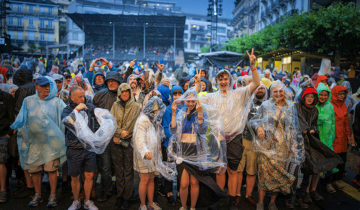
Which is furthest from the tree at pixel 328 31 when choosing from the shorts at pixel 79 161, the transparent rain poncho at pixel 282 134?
the shorts at pixel 79 161

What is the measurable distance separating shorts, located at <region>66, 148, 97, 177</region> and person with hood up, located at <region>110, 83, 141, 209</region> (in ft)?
1.00

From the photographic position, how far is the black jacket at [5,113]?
3.72 meters

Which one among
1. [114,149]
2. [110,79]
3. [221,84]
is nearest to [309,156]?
[221,84]

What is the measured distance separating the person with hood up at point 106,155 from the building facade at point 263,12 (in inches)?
838

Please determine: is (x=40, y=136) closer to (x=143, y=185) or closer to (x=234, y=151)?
(x=143, y=185)

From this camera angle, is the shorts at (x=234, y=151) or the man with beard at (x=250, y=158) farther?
the man with beard at (x=250, y=158)

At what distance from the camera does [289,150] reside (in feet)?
11.1

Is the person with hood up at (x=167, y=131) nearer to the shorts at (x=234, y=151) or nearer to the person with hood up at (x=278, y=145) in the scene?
the shorts at (x=234, y=151)

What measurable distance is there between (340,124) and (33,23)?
2333 inches

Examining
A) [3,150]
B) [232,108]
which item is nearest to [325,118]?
[232,108]

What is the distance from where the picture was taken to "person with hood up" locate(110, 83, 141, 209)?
346 centimetres

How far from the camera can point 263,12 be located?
120ft

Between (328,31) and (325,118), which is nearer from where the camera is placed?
(325,118)

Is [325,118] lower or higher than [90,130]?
higher
